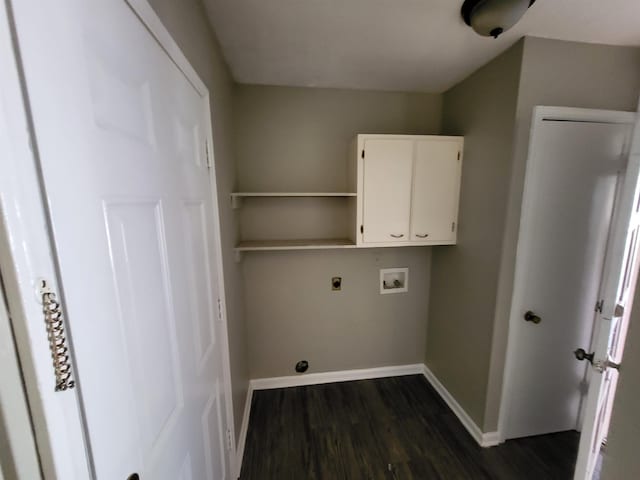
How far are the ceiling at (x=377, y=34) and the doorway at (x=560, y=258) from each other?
40 centimetres

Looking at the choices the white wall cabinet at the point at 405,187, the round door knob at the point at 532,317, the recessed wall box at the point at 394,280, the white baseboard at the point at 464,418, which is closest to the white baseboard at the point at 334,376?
the white baseboard at the point at 464,418

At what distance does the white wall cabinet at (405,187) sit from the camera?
1755 mm

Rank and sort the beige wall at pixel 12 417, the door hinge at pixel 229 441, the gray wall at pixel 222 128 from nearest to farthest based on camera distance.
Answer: the beige wall at pixel 12 417
the gray wall at pixel 222 128
the door hinge at pixel 229 441

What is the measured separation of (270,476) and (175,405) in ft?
3.93

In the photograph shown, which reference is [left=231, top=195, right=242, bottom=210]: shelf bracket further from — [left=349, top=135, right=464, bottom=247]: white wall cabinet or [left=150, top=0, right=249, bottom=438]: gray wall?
[left=349, top=135, right=464, bottom=247]: white wall cabinet

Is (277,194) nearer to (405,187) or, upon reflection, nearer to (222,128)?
(222,128)

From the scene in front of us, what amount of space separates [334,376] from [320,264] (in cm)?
105

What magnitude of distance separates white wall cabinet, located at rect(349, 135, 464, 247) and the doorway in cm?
48

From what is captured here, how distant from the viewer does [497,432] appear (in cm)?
171

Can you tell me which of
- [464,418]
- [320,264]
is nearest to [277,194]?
[320,264]

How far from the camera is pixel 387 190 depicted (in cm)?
180

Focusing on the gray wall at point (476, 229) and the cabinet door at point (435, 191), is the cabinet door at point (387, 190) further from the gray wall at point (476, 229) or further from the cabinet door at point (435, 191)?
the gray wall at point (476, 229)

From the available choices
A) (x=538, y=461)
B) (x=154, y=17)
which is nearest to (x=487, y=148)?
(x=154, y=17)

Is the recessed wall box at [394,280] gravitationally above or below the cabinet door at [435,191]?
below
